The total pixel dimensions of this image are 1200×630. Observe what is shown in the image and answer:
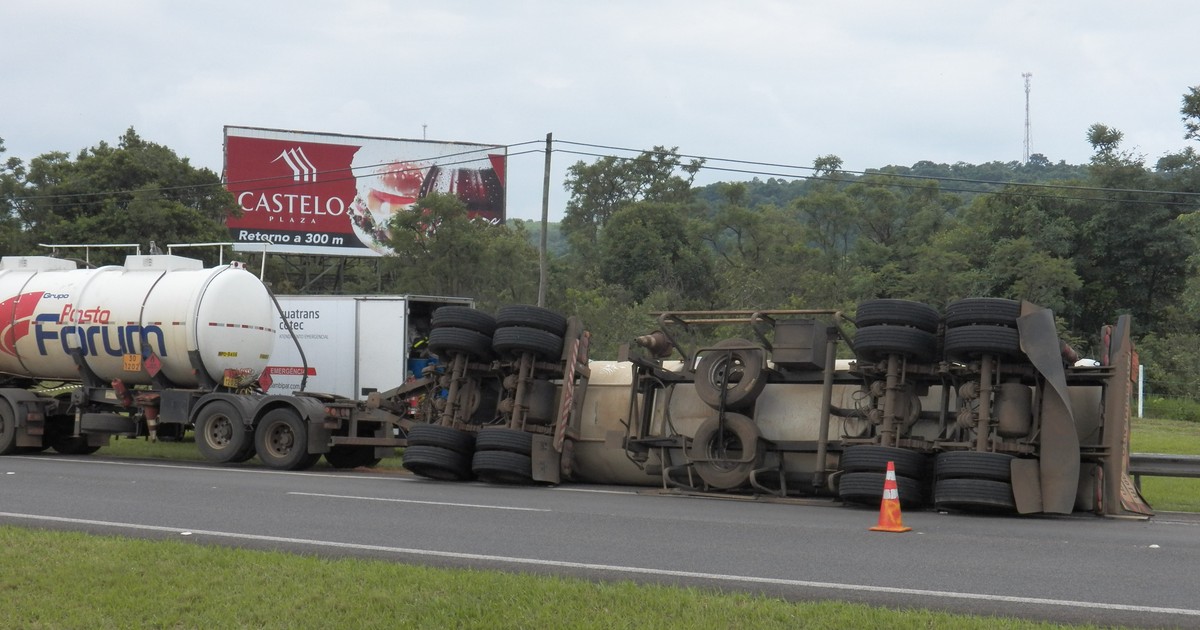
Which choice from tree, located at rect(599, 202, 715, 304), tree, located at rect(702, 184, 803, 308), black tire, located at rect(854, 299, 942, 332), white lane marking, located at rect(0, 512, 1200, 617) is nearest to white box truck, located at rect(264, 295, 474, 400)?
black tire, located at rect(854, 299, 942, 332)

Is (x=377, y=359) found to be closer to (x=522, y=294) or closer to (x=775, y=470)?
(x=775, y=470)

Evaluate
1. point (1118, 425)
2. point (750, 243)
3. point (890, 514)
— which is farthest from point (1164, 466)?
point (750, 243)

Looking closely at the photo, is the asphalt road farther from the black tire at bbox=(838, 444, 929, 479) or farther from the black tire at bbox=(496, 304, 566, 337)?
the black tire at bbox=(496, 304, 566, 337)

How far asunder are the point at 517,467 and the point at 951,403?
5128 millimetres

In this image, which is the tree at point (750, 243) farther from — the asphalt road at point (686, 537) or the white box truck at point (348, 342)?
the asphalt road at point (686, 537)

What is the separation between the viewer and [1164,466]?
1448cm

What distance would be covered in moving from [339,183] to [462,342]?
107ft

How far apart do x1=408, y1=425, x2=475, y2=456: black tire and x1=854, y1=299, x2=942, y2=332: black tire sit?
532cm

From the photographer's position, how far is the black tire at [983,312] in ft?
42.5

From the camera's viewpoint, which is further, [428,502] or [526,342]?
[526,342]

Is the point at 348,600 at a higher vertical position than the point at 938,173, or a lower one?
lower

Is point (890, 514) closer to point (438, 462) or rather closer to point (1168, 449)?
point (438, 462)

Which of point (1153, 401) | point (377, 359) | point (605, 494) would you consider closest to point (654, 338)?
point (605, 494)

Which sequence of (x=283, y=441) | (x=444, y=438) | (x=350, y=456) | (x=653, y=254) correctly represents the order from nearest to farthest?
(x=444, y=438)
(x=283, y=441)
(x=350, y=456)
(x=653, y=254)
